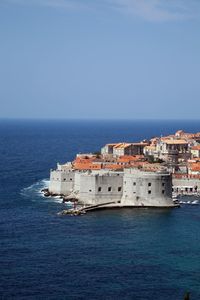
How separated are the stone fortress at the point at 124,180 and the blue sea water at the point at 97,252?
2.25 m

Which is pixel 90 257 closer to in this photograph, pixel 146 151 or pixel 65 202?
pixel 65 202

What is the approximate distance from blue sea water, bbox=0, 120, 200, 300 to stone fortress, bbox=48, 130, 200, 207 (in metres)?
2.25

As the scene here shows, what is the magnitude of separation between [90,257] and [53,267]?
333cm

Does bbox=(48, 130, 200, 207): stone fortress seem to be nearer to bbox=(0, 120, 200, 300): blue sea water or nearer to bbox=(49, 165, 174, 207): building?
bbox=(49, 165, 174, 207): building

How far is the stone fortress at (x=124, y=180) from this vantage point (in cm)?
6294

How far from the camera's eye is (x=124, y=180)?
64125mm

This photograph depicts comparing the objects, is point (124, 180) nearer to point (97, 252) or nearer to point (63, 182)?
point (63, 182)

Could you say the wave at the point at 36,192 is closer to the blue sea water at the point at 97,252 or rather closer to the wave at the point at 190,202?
the blue sea water at the point at 97,252

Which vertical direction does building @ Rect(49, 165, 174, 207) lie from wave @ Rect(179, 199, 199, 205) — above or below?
above

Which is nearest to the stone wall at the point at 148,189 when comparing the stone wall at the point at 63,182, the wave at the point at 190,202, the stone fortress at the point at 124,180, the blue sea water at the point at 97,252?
the stone fortress at the point at 124,180

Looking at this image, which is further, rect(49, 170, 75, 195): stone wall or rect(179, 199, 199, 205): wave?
rect(49, 170, 75, 195): stone wall

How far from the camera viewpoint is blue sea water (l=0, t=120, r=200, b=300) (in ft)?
122

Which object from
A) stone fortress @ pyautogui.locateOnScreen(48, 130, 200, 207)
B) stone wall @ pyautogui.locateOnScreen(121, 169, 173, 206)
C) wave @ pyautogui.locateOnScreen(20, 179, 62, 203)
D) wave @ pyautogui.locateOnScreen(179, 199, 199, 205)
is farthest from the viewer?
wave @ pyautogui.locateOnScreen(20, 179, 62, 203)

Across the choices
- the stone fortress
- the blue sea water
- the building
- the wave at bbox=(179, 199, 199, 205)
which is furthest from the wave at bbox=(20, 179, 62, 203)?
the wave at bbox=(179, 199, 199, 205)
